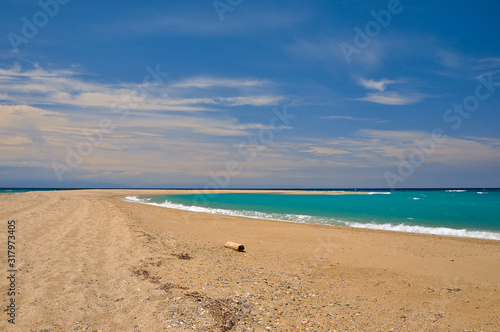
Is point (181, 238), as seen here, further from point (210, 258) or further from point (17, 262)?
point (17, 262)

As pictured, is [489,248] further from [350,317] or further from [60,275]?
[60,275]

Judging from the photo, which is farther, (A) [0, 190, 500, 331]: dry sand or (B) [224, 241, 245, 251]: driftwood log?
(B) [224, 241, 245, 251]: driftwood log

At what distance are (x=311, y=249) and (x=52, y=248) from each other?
30.6 ft

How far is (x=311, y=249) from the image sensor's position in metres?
12.0

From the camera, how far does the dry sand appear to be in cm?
546

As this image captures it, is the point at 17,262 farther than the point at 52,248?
No

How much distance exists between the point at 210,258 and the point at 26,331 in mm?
5592

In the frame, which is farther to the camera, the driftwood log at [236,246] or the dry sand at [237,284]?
the driftwood log at [236,246]

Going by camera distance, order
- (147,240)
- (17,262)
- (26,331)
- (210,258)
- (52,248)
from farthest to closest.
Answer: (147,240) → (210,258) → (52,248) → (17,262) → (26,331)

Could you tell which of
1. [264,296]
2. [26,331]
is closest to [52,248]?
[26,331]

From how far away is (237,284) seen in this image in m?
7.31

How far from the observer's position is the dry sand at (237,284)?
17.9 feet

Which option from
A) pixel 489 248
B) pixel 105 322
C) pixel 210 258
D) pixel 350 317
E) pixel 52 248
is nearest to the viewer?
pixel 105 322

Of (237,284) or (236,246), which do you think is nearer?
(237,284)
